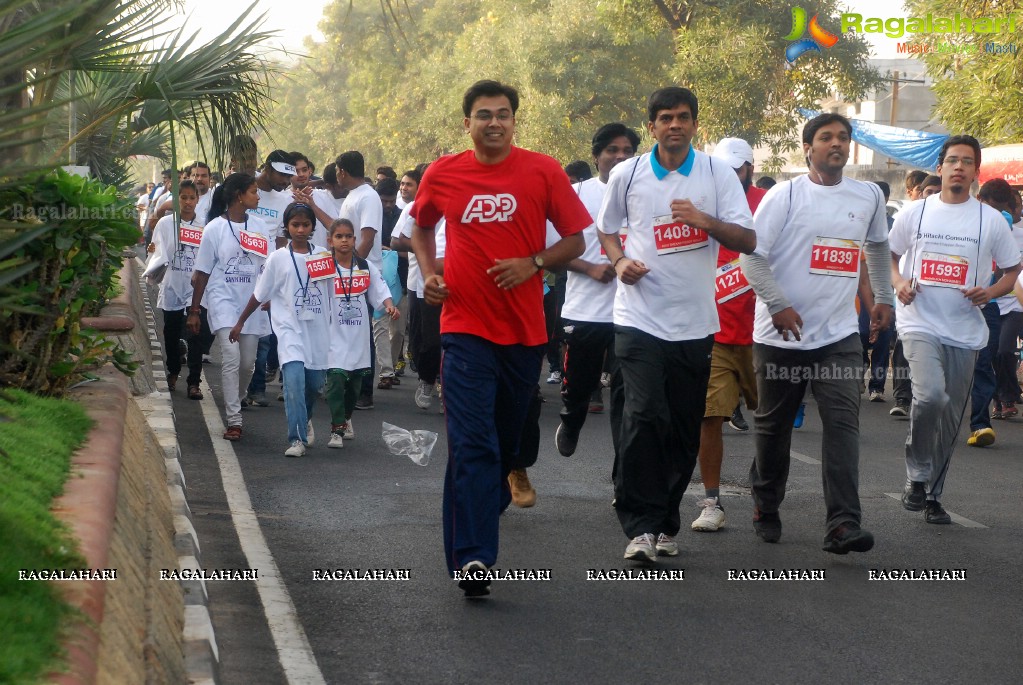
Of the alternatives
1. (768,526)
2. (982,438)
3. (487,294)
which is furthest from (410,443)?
(982,438)

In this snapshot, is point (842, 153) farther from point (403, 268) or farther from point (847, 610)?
point (403, 268)

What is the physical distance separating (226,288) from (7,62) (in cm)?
804

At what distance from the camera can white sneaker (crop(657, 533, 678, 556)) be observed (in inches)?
271

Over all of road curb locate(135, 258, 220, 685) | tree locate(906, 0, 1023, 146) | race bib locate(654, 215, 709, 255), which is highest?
tree locate(906, 0, 1023, 146)

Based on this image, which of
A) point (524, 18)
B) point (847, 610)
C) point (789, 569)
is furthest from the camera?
point (524, 18)

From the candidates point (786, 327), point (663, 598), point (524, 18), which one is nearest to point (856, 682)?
point (663, 598)

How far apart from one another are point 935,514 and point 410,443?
11.0ft

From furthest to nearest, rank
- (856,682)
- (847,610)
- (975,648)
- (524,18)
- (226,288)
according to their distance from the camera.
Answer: (524,18), (226,288), (847,610), (975,648), (856,682)

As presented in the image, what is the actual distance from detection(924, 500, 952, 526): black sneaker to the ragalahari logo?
22118 mm

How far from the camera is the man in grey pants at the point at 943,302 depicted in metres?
8.12

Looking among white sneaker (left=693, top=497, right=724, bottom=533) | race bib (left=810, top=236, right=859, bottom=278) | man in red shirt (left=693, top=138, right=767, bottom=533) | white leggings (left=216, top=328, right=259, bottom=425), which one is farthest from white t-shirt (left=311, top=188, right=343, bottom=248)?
race bib (left=810, top=236, right=859, bottom=278)

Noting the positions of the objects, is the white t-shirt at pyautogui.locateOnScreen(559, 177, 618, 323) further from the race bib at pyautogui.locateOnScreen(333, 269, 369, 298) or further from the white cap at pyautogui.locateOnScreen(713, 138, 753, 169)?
the race bib at pyautogui.locateOnScreen(333, 269, 369, 298)

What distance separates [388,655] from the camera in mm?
5180

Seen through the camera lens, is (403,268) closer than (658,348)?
No
